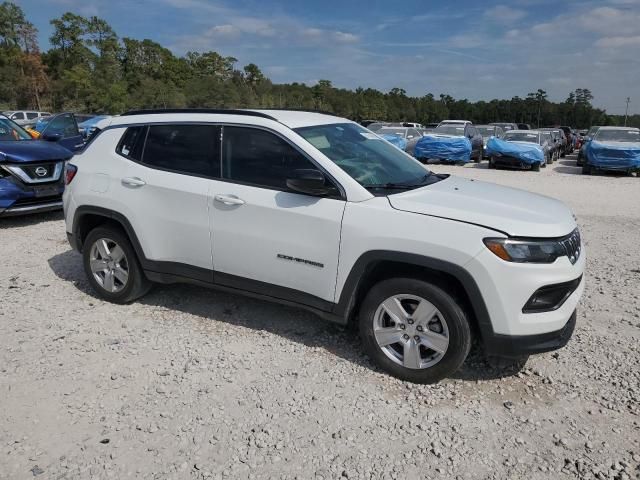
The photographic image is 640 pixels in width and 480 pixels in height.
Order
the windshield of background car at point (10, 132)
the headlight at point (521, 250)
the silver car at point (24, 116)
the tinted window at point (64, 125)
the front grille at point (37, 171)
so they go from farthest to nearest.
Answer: the silver car at point (24, 116), the tinted window at point (64, 125), the windshield of background car at point (10, 132), the front grille at point (37, 171), the headlight at point (521, 250)

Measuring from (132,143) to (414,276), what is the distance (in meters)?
2.85

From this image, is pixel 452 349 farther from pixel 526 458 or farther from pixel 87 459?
pixel 87 459

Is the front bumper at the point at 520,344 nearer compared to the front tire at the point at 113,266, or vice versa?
the front bumper at the point at 520,344

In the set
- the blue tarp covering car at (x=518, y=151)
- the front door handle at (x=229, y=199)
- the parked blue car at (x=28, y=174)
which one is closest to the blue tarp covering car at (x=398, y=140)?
the blue tarp covering car at (x=518, y=151)

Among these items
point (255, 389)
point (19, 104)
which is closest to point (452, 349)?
point (255, 389)

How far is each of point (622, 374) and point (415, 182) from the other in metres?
2.07

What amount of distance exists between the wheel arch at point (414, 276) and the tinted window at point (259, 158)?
86 centimetres

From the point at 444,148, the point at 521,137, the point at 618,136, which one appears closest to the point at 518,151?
the point at 521,137

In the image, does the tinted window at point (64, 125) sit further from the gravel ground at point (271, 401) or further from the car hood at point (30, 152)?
the gravel ground at point (271, 401)

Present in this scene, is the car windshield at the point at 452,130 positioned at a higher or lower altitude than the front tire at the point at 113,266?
higher

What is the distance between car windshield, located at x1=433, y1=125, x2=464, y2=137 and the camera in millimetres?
20312

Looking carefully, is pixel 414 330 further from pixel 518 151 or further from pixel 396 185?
pixel 518 151

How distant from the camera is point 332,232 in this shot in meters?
3.46

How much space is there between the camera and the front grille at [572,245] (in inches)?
126
